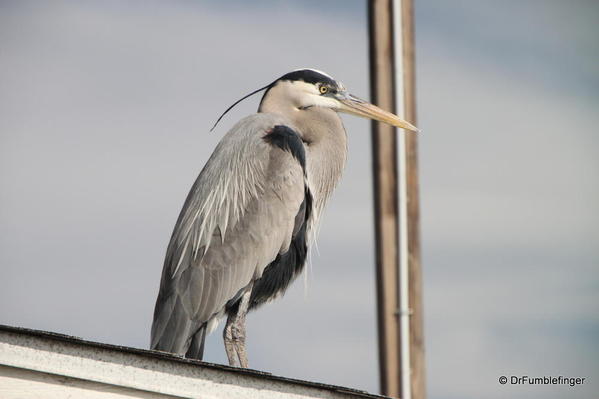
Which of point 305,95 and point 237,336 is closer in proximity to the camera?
A: point 237,336

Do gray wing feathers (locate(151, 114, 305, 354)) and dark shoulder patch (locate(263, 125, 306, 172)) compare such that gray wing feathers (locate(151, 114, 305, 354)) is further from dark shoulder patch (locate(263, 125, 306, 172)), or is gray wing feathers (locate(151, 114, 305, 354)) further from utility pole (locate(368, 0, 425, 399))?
utility pole (locate(368, 0, 425, 399))

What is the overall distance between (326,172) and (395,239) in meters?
1.16

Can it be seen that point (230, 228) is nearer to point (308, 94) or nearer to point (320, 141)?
point (320, 141)

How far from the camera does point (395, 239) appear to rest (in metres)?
4.50

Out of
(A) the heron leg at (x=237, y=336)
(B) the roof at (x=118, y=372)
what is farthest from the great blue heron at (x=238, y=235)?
(B) the roof at (x=118, y=372)

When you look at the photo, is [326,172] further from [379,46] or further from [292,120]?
[379,46]

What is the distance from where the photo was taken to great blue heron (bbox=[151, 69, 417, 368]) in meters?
4.94

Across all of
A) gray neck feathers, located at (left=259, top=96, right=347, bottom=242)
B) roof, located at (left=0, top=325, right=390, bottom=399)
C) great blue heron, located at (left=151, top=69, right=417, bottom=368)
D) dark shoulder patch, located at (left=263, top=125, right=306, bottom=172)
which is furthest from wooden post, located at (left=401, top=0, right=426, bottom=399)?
roof, located at (left=0, top=325, right=390, bottom=399)

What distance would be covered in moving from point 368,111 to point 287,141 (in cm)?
47

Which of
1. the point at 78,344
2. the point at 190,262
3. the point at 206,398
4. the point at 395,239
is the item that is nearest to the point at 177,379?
the point at 206,398

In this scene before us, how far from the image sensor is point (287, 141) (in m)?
5.20

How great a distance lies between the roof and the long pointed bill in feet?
6.37

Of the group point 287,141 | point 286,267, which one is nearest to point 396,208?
point 287,141

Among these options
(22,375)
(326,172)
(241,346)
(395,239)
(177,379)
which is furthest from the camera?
(326,172)
